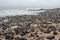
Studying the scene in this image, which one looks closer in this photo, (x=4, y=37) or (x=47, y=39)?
(x=47, y=39)

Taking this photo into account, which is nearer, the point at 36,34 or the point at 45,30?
the point at 36,34

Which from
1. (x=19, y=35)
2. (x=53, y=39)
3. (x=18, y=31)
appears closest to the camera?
(x=53, y=39)

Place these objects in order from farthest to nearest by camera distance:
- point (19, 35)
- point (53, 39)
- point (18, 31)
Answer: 1. point (18, 31)
2. point (19, 35)
3. point (53, 39)

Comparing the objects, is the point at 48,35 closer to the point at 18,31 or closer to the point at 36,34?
the point at 36,34

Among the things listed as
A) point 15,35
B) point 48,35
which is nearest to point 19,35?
point 15,35

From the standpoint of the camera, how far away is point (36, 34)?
17797 mm

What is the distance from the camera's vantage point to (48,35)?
672 inches

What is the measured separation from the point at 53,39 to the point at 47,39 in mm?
468

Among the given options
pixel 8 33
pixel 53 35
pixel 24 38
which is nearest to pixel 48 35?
pixel 53 35

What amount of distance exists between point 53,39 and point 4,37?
12.9 ft

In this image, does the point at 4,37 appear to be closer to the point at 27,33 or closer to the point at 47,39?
the point at 27,33

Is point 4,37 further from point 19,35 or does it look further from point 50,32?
point 50,32

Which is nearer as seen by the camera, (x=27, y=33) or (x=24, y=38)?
(x=24, y=38)

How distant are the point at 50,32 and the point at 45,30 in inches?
30.5
